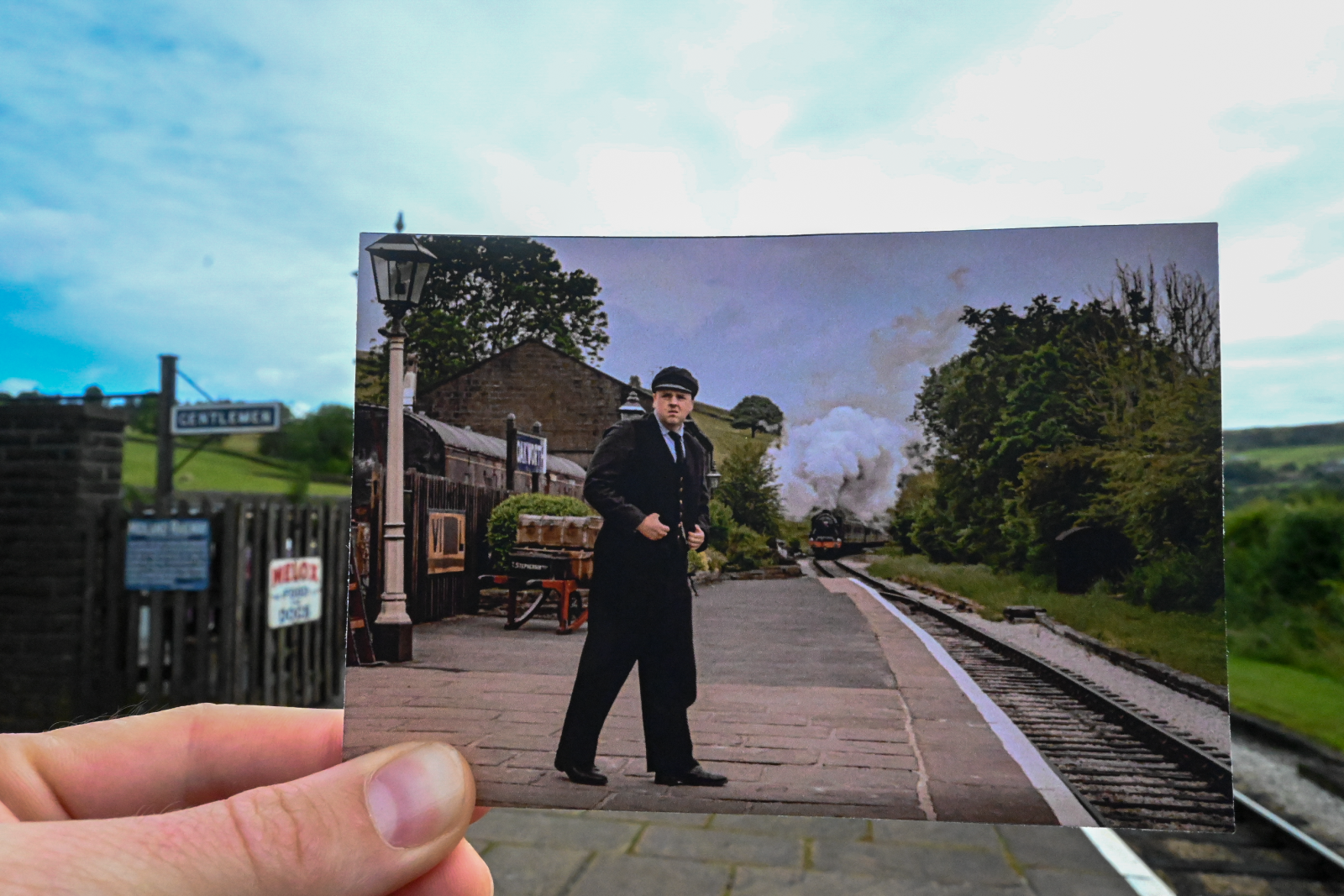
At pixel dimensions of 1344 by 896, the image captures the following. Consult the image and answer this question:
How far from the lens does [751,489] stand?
1.79m

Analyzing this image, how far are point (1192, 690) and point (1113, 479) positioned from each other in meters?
0.42

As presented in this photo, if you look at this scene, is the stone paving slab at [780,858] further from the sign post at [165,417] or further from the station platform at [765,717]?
the sign post at [165,417]

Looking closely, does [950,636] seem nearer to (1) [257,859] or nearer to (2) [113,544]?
(1) [257,859]

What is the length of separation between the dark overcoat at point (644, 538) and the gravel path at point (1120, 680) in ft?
1.11

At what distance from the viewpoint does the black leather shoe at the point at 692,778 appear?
171 cm

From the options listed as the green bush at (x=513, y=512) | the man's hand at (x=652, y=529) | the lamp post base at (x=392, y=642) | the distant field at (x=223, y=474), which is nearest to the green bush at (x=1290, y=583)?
the man's hand at (x=652, y=529)

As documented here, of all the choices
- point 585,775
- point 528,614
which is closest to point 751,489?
point 528,614

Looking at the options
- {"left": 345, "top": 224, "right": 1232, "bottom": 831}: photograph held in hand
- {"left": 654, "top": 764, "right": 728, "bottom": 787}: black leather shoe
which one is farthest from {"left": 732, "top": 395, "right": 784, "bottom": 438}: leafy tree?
{"left": 654, "top": 764, "right": 728, "bottom": 787}: black leather shoe

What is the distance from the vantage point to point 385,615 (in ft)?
6.11

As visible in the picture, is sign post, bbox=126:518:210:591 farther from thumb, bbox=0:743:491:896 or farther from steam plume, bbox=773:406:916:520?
steam plume, bbox=773:406:916:520

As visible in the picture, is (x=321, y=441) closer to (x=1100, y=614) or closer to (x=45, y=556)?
(x=45, y=556)

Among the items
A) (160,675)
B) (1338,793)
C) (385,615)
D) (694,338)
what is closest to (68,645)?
(160,675)

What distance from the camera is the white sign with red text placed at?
22.8 feet

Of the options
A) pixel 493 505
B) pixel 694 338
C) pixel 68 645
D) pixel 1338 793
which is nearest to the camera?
pixel 694 338
